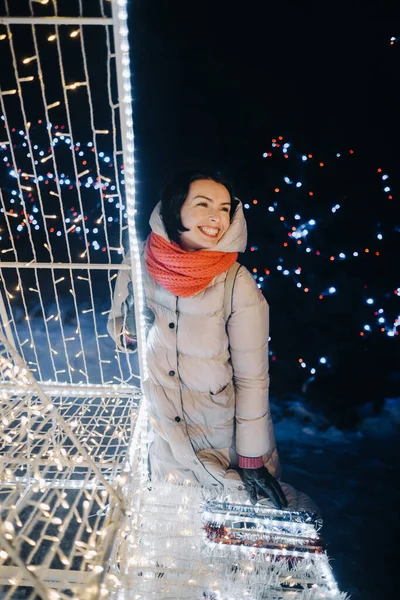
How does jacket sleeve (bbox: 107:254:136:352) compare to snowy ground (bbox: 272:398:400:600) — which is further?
snowy ground (bbox: 272:398:400:600)

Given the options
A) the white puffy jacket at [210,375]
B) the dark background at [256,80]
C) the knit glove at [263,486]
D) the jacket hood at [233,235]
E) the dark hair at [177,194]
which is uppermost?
the dark background at [256,80]

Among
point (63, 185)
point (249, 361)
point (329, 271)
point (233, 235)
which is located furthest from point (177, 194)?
point (63, 185)

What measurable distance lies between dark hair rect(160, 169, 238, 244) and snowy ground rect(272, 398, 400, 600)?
2.07m

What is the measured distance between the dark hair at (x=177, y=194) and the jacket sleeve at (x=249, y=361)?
34 cm

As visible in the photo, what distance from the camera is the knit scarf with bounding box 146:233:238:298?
4.79ft

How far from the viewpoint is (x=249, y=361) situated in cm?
159

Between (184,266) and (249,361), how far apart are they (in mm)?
521

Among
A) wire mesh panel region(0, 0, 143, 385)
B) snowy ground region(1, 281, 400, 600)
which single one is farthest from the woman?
snowy ground region(1, 281, 400, 600)

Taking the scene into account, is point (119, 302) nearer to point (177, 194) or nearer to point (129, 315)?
point (129, 315)

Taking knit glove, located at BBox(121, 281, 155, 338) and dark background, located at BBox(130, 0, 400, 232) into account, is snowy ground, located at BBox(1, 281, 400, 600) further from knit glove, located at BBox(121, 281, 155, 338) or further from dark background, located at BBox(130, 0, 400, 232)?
dark background, located at BBox(130, 0, 400, 232)

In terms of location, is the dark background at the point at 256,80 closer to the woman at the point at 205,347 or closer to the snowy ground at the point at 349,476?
the woman at the point at 205,347

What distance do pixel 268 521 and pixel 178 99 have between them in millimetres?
2681

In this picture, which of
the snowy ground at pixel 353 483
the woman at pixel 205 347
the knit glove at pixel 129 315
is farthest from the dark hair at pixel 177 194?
the snowy ground at pixel 353 483

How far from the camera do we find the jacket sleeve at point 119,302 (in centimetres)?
188
